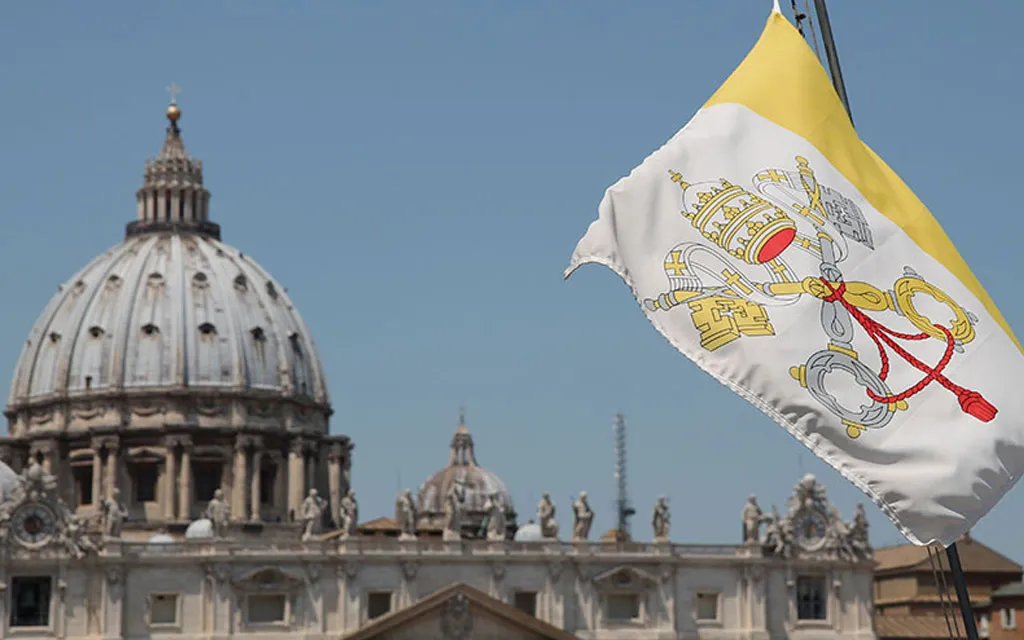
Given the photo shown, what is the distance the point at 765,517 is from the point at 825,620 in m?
5.90

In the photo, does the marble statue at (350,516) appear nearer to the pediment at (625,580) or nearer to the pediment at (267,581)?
the pediment at (267,581)

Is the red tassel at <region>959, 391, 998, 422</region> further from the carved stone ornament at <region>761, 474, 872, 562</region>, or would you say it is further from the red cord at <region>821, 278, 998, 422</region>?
the carved stone ornament at <region>761, 474, 872, 562</region>

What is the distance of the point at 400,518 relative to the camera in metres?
104

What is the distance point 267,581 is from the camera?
95188mm

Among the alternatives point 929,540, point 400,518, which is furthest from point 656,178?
point 400,518

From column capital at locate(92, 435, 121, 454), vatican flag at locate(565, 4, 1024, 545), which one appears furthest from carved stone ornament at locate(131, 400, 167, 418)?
vatican flag at locate(565, 4, 1024, 545)

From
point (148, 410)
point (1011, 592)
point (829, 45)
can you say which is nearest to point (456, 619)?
point (1011, 592)

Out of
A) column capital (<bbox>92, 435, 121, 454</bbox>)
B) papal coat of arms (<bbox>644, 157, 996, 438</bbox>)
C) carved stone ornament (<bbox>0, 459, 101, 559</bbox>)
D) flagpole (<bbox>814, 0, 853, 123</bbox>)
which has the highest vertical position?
column capital (<bbox>92, 435, 121, 454</bbox>)

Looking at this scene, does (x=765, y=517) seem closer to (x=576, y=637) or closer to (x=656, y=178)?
(x=576, y=637)

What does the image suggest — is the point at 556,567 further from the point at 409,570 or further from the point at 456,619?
the point at 409,570

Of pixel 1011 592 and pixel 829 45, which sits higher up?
pixel 1011 592

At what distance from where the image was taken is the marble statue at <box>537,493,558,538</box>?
339ft

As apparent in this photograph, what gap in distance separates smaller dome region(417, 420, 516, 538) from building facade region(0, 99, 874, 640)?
281cm

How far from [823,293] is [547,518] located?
291 feet
